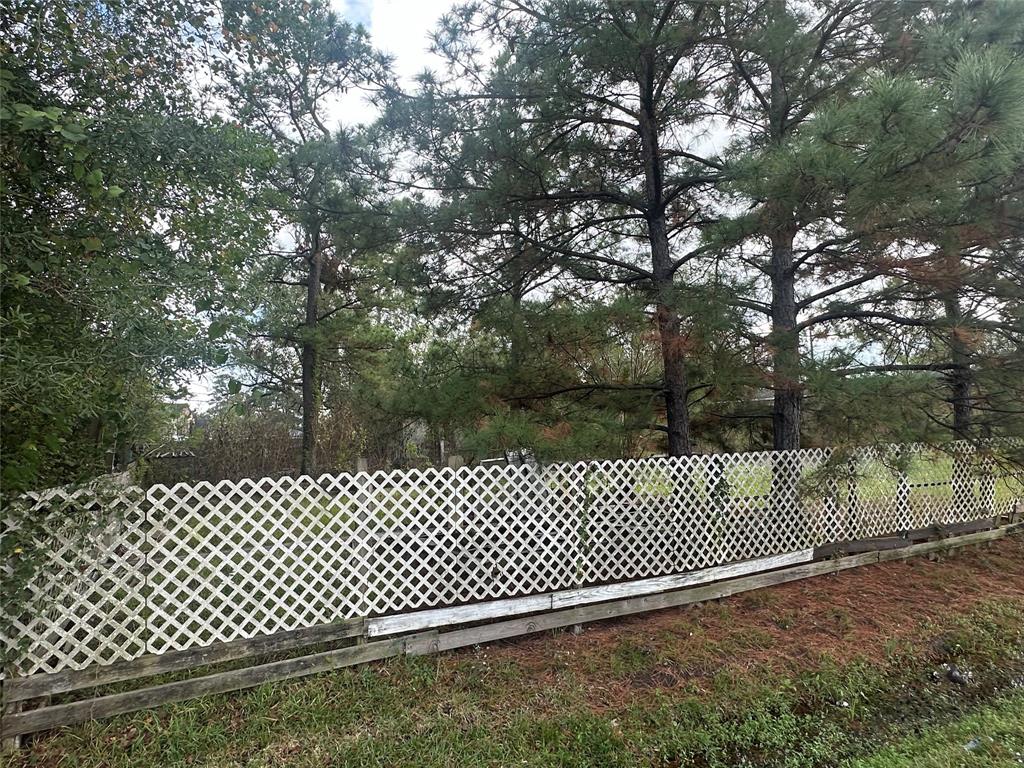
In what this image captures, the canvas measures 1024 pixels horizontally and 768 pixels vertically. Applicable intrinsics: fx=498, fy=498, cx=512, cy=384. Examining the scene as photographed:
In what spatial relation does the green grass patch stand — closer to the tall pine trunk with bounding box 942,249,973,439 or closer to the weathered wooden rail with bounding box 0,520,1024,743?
the weathered wooden rail with bounding box 0,520,1024,743

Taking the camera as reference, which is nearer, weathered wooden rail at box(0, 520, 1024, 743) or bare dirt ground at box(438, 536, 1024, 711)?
weathered wooden rail at box(0, 520, 1024, 743)

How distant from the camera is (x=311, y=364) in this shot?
10.4 meters

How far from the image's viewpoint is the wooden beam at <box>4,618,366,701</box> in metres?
2.39

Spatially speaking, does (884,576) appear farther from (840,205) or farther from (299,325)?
(299,325)

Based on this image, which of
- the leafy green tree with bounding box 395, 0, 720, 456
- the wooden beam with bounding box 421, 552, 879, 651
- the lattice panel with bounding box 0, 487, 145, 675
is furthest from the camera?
the leafy green tree with bounding box 395, 0, 720, 456

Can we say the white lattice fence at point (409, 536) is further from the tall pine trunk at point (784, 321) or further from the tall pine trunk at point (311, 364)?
the tall pine trunk at point (311, 364)

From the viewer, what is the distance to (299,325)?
1027cm

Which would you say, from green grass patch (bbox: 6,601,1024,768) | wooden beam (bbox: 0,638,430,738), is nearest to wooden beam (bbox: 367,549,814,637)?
wooden beam (bbox: 0,638,430,738)

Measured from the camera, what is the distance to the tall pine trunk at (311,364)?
32.9 ft

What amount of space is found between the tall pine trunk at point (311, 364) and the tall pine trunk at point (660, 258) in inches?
284

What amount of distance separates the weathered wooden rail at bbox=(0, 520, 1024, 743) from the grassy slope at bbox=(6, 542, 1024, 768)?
3.1 inches

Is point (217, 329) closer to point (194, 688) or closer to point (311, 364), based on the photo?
point (194, 688)

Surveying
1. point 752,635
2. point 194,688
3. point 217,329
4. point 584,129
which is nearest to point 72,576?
point 194,688

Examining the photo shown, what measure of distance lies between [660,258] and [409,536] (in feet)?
11.8
